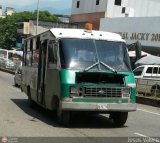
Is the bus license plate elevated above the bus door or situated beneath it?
situated beneath

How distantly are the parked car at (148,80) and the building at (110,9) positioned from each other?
45097mm

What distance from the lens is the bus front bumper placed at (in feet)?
41.2

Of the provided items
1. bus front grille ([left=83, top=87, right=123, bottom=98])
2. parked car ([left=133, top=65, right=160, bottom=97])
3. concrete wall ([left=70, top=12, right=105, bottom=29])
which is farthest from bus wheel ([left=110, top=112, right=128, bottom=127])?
concrete wall ([left=70, top=12, right=105, bottom=29])

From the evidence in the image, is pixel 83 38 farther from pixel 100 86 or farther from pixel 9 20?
pixel 9 20

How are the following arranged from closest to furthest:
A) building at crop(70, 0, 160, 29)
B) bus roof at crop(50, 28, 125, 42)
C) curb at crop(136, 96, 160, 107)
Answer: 1. bus roof at crop(50, 28, 125, 42)
2. curb at crop(136, 96, 160, 107)
3. building at crop(70, 0, 160, 29)

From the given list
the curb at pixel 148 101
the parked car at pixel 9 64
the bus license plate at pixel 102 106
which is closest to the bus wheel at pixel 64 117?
the bus license plate at pixel 102 106

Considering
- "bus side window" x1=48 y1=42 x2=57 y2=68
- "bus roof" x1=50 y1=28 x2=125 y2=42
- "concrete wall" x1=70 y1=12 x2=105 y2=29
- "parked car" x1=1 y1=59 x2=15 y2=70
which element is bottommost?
"parked car" x1=1 y1=59 x2=15 y2=70

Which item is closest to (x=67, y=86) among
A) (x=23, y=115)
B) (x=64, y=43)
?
(x=64, y=43)

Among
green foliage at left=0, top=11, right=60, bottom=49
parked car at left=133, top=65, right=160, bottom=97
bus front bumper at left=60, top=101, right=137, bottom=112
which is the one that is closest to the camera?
bus front bumper at left=60, top=101, right=137, bottom=112

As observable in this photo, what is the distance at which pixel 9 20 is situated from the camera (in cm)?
11419

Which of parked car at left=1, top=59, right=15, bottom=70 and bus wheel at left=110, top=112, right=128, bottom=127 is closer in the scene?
→ bus wheel at left=110, top=112, right=128, bottom=127

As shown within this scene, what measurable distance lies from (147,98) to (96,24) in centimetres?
5148

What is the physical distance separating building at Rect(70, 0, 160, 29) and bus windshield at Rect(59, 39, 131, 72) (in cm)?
5879

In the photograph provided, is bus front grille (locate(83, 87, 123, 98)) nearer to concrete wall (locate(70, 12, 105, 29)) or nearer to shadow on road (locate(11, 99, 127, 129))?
shadow on road (locate(11, 99, 127, 129))
